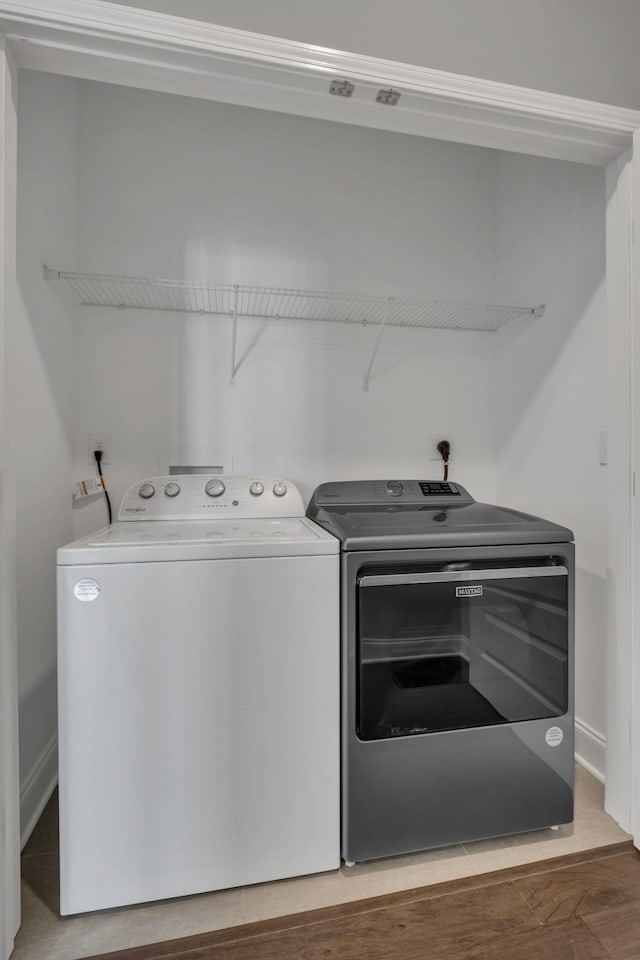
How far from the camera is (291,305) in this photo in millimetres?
2059

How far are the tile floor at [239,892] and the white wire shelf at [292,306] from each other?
5.57 feet

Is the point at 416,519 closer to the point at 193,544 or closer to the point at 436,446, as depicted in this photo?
the point at 193,544

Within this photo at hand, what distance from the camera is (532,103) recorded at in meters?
1.32

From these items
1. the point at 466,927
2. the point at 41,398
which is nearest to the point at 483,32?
the point at 41,398

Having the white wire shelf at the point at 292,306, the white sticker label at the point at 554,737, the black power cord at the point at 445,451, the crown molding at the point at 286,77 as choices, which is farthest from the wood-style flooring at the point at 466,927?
the crown molding at the point at 286,77

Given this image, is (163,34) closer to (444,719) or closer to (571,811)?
(444,719)

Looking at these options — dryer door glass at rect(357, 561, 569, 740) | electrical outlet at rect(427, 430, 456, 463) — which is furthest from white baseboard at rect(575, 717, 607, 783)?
electrical outlet at rect(427, 430, 456, 463)

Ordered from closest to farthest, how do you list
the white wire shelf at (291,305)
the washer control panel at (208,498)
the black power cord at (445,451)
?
1. the washer control panel at (208,498)
2. the white wire shelf at (291,305)
3. the black power cord at (445,451)

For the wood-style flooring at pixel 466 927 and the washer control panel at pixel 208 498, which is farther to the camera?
the washer control panel at pixel 208 498

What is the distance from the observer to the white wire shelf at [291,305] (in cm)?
184

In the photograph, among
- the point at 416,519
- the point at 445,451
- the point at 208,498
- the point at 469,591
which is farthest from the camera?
the point at 445,451

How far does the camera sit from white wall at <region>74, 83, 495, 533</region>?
193 centimetres

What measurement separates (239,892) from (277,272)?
6.96 ft

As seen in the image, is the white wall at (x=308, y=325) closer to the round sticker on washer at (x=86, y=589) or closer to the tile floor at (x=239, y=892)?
the tile floor at (x=239, y=892)
